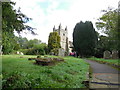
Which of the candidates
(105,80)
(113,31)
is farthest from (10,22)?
(113,31)

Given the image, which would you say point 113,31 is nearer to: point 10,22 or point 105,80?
point 105,80

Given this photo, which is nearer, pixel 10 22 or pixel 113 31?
pixel 10 22

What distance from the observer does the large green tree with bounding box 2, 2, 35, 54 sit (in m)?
5.52

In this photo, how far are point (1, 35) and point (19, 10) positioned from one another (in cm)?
188

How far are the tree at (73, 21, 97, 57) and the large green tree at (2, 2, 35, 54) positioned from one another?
73.6ft

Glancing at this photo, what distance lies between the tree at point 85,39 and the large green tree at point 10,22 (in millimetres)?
22432

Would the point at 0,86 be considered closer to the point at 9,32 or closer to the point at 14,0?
the point at 9,32

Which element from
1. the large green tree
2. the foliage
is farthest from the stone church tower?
the large green tree

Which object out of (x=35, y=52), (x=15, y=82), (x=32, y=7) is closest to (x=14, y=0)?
(x=32, y=7)

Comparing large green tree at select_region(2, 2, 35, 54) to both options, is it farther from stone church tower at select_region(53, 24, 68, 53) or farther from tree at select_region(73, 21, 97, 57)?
stone church tower at select_region(53, 24, 68, 53)

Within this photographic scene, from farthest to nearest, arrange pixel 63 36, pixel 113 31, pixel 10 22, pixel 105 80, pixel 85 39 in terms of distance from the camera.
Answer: pixel 63 36
pixel 85 39
pixel 113 31
pixel 10 22
pixel 105 80

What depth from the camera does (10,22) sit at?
5828mm

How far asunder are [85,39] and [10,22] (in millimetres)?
24032

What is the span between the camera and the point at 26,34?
265 inches
